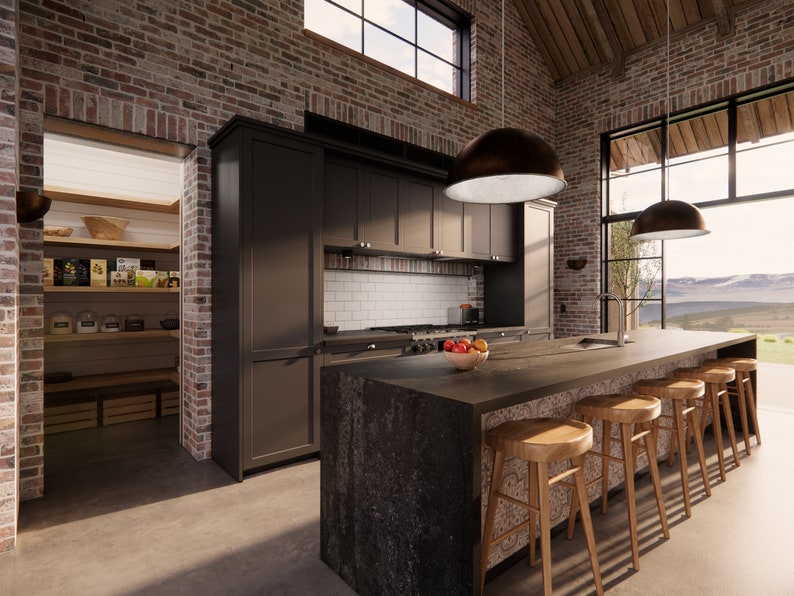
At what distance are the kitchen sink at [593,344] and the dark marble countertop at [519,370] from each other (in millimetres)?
73

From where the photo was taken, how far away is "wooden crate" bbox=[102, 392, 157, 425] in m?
4.42

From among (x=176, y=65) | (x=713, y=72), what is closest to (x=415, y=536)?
(x=176, y=65)

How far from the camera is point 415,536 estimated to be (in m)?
1.70

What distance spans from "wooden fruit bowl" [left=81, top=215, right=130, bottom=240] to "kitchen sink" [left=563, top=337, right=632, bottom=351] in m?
4.57

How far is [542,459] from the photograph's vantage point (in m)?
1.69

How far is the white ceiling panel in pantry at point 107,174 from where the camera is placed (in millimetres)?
4461

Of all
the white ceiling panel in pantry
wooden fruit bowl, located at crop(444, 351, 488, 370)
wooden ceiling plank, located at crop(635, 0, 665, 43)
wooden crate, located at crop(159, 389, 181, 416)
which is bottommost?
wooden crate, located at crop(159, 389, 181, 416)

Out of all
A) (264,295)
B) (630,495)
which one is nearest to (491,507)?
(630,495)

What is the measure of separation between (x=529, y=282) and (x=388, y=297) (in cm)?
196

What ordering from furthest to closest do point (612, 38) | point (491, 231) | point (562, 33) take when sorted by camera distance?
point (562, 33), point (612, 38), point (491, 231)

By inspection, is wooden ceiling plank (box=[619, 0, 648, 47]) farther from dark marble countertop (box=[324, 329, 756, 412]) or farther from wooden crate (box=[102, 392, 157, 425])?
wooden crate (box=[102, 392, 157, 425])

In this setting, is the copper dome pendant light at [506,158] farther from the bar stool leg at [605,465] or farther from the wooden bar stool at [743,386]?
the wooden bar stool at [743,386]

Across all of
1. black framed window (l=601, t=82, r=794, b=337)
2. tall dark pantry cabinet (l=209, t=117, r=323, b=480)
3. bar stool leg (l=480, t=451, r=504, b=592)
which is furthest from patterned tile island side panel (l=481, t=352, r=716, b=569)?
black framed window (l=601, t=82, r=794, b=337)

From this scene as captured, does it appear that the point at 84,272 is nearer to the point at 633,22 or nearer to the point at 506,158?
the point at 506,158
